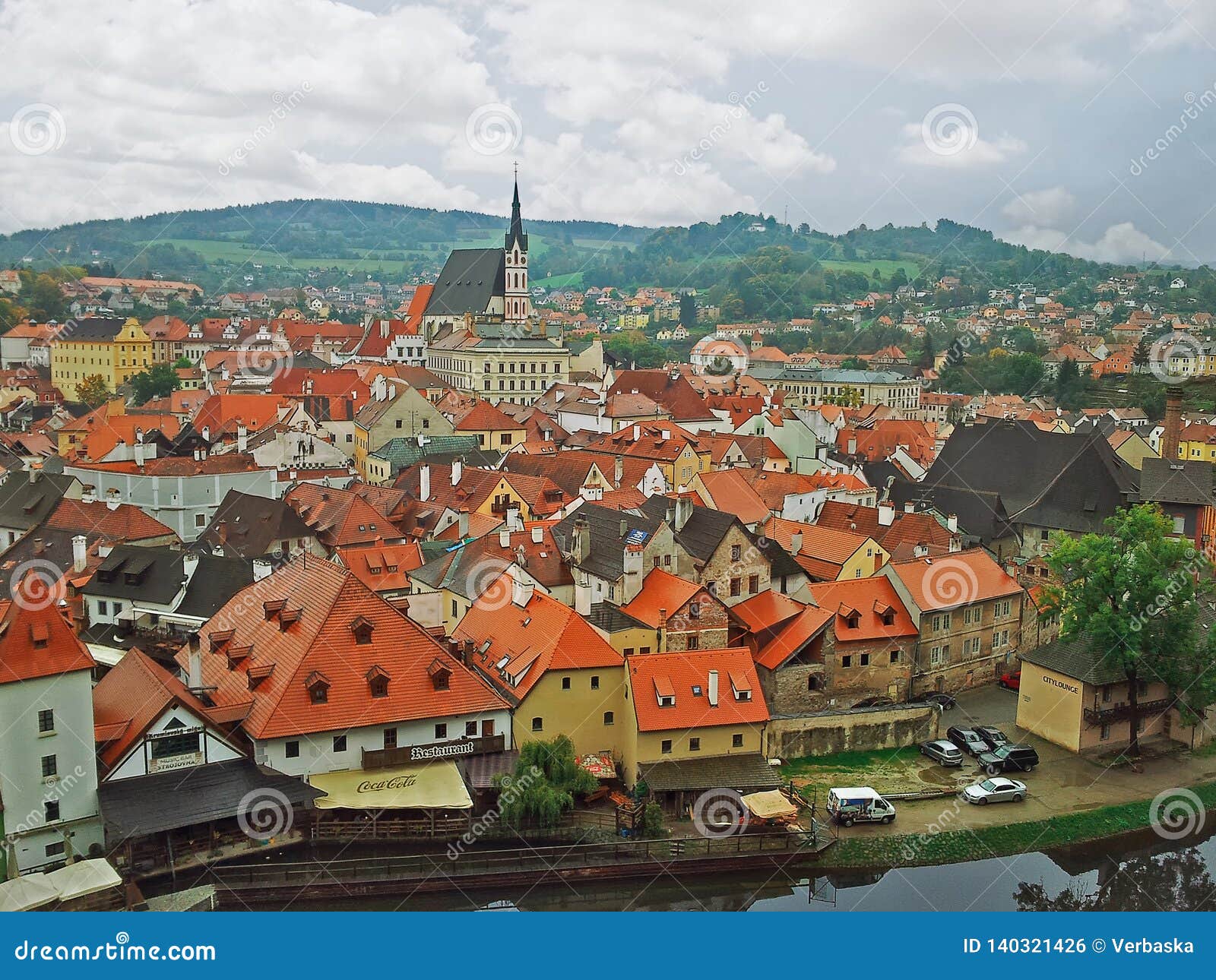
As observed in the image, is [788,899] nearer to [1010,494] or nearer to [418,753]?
[418,753]

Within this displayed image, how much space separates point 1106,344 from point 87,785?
166 meters

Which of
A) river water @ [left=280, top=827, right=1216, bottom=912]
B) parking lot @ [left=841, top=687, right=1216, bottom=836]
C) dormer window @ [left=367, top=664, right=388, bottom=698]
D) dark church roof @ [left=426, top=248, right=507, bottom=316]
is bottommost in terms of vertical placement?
river water @ [left=280, top=827, right=1216, bottom=912]

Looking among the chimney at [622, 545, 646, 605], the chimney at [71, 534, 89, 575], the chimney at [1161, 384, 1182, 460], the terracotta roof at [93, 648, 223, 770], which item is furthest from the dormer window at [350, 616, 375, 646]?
the chimney at [1161, 384, 1182, 460]

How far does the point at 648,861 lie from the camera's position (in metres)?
25.1

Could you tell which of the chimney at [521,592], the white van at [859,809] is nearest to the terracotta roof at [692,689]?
the white van at [859,809]


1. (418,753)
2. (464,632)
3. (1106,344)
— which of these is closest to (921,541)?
(464,632)

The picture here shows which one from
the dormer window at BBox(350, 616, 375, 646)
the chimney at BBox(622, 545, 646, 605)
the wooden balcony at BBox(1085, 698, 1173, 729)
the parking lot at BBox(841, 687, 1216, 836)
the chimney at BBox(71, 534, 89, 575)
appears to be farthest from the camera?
the chimney at BBox(71, 534, 89, 575)

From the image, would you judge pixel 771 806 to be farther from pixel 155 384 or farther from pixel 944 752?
pixel 155 384

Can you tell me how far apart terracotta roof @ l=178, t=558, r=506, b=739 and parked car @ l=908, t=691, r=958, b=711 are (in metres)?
14.4

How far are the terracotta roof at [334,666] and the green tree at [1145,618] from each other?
17149mm

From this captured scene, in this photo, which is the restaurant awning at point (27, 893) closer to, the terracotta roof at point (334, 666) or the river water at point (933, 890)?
the river water at point (933, 890)

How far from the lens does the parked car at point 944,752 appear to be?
30734 millimetres

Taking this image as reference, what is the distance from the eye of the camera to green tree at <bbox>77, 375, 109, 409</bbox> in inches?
3836

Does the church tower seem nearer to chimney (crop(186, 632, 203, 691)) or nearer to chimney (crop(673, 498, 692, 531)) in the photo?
chimney (crop(673, 498, 692, 531))
